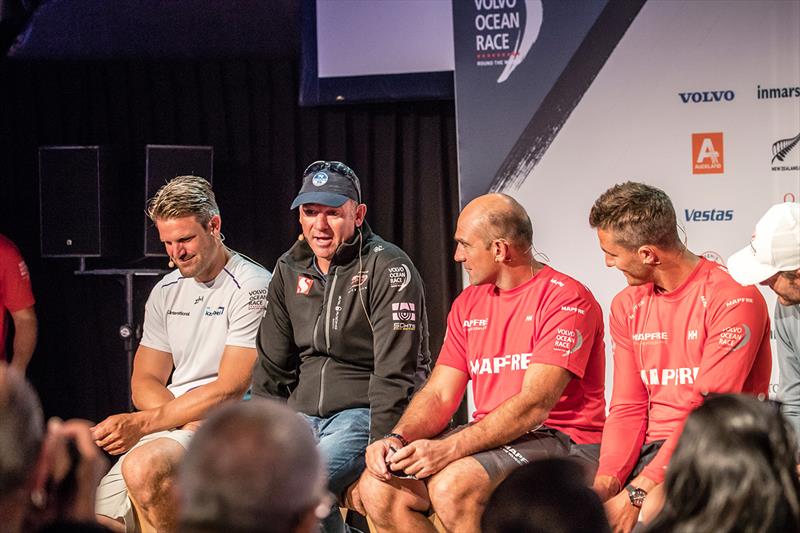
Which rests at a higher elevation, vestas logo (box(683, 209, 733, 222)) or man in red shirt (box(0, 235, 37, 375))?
vestas logo (box(683, 209, 733, 222))

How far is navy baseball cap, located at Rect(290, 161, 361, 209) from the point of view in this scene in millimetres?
3695

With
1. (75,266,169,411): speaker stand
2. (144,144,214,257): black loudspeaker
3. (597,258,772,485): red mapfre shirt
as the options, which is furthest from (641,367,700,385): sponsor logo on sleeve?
(75,266,169,411): speaker stand

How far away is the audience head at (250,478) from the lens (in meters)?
1.30

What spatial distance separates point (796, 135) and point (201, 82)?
9.72 ft

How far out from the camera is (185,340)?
394cm

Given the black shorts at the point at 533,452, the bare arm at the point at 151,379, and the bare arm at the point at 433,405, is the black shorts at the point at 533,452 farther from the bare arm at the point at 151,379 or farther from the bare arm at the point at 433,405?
the bare arm at the point at 151,379

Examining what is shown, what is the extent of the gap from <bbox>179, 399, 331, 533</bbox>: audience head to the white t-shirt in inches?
99.3

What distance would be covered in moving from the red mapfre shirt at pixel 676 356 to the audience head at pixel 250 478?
1829mm

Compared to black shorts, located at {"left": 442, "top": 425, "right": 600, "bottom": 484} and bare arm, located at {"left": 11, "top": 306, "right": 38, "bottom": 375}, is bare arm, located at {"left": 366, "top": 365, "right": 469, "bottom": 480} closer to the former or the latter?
black shorts, located at {"left": 442, "top": 425, "right": 600, "bottom": 484}

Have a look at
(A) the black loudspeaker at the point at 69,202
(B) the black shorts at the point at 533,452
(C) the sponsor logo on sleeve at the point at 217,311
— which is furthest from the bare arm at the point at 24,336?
(B) the black shorts at the point at 533,452

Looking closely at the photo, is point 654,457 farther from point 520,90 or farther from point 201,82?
point 201,82

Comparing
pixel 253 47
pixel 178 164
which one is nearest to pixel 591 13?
pixel 253 47

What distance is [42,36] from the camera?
5.25m

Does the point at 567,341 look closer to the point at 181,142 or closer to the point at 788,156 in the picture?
the point at 788,156
